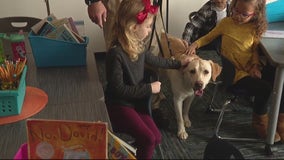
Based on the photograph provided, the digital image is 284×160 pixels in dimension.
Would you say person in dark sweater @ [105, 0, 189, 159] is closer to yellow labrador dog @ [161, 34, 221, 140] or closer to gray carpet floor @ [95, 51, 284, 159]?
yellow labrador dog @ [161, 34, 221, 140]

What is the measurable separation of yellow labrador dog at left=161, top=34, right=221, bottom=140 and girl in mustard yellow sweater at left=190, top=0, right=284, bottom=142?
3.5 inches

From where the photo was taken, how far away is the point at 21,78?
1.32 m

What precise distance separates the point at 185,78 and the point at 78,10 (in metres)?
1.69

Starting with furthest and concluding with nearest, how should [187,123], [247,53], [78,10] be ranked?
1. [78,10]
2. [187,123]
3. [247,53]

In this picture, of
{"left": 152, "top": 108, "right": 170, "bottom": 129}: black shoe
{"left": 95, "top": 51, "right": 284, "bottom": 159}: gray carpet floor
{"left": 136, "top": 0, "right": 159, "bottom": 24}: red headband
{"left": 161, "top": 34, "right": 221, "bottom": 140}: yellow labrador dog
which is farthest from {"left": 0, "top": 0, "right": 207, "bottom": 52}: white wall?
{"left": 136, "top": 0, "right": 159, "bottom": 24}: red headband

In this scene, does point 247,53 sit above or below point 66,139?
below

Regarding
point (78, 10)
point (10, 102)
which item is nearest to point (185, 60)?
point (10, 102)

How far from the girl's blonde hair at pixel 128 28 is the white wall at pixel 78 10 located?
5.28 feet

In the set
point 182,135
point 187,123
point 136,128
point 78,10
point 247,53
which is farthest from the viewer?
point 78,10

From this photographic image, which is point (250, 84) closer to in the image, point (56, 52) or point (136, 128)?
point (136, 128)

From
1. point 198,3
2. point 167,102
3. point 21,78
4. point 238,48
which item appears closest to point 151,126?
point 21,78

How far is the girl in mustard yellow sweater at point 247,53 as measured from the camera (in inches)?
80.7

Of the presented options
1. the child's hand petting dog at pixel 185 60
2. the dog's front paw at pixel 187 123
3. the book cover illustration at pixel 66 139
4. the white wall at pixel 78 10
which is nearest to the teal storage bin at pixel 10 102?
the book cover illustration at pixel 66 139

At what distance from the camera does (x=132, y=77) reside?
1.67m
